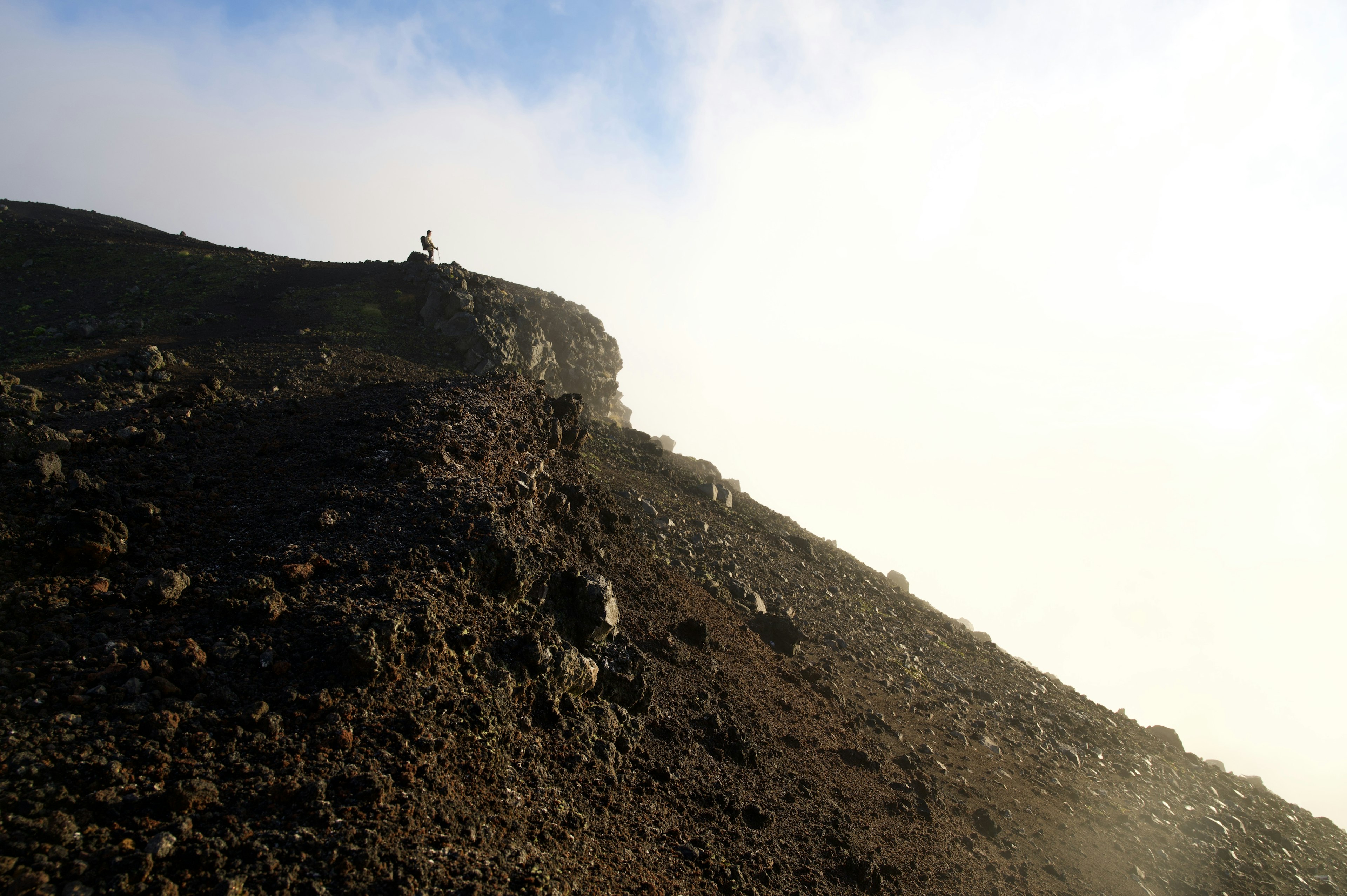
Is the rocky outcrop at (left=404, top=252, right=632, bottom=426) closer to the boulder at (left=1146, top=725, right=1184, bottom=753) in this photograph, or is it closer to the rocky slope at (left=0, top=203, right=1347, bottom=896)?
the rocky slope at (left=0, top=203, right=1347, bottom=896)

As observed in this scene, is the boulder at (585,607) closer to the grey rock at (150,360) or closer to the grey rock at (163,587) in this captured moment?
the grey rock at (163,587)

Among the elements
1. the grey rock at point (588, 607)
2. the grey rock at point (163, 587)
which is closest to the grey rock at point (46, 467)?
the grey rock at point (163, 587)

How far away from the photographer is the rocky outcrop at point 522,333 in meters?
30.6

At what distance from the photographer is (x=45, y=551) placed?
8086 mm

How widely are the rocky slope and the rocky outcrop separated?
8.07 meters

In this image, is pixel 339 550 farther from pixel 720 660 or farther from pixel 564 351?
pixel 564 351

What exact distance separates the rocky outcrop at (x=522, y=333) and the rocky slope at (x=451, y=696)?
8.07 meters

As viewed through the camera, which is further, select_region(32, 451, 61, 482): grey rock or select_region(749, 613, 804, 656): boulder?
select_region(749, 613, 804, 656): boulder

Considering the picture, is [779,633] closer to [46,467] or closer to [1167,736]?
[46,467]

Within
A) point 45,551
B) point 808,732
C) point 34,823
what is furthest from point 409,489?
point 808,732

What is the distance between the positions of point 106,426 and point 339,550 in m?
8.17

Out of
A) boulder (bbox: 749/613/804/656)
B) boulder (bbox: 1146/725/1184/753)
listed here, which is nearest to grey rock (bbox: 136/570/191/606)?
boulder (bbox: 749/613/804/656)

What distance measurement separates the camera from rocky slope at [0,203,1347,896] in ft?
19.6

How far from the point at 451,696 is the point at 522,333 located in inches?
1112
